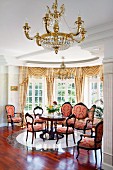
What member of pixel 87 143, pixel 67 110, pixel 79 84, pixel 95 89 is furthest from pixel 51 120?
pixel 95 89

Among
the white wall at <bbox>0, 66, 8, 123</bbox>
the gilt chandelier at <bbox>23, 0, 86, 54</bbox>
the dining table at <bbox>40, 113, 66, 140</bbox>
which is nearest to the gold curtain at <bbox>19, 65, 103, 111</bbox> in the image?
the white wall at <bbox>0, 66, 8, 123</bbox>

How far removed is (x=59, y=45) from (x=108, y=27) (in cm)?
175

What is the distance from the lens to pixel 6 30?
15.7 feet

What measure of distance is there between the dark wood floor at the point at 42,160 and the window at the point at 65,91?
16.1ft

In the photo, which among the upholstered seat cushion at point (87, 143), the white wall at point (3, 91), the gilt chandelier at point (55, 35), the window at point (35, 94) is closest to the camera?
the gilt chandelier at point (55, 35)

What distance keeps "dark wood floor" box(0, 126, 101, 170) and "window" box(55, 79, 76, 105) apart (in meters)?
4.90

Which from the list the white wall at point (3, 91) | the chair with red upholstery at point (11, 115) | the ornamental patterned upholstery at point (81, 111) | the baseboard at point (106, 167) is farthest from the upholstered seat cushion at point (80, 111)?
the baseboard at point (106, 167)

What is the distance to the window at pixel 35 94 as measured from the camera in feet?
33.4

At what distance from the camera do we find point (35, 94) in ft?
33.9

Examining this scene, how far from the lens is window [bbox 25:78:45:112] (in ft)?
33.4

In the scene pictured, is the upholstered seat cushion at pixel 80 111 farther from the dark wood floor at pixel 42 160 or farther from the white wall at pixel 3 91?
the white wall at pixel 3 91

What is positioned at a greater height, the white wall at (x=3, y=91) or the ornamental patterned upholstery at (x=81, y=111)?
the white wall at (x=3, y=91)

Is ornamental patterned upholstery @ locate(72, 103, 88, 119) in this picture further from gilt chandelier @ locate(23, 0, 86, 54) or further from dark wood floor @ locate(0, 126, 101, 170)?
gilt chandelier @ locate(23, 0, 86, 54)

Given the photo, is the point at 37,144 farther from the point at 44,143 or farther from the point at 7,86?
the point at 7,86
